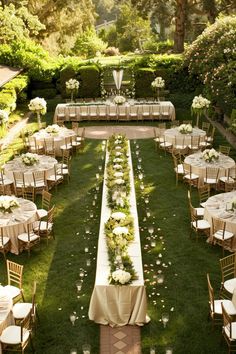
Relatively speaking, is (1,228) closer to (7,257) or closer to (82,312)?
(7,257)

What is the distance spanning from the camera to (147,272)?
41.9ft

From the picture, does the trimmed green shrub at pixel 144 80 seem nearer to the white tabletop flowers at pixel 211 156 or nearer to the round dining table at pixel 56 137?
the round dining table at pixel 56 137

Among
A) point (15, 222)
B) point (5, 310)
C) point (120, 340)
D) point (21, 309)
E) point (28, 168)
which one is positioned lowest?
point (120, 340)

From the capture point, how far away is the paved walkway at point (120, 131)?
85.7 feet

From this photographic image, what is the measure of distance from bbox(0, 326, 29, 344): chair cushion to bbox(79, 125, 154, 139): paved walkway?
667 inches

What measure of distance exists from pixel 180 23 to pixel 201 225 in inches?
1312

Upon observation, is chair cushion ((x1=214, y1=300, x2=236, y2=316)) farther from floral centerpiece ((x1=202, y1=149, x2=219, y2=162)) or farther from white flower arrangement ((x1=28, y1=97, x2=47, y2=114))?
white flower arrangement ((x1=28, y1=97, x2=47, y2=114))

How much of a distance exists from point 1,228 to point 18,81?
777 inches

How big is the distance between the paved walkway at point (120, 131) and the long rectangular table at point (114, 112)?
0.90m

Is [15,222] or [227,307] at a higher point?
[15,222]

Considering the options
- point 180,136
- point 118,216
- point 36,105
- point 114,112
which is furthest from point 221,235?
point 114,112

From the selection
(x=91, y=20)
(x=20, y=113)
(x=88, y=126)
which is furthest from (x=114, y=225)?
(x=91, y=20)

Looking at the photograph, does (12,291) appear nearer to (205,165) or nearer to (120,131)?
(205,165)

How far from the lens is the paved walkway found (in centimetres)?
2611
